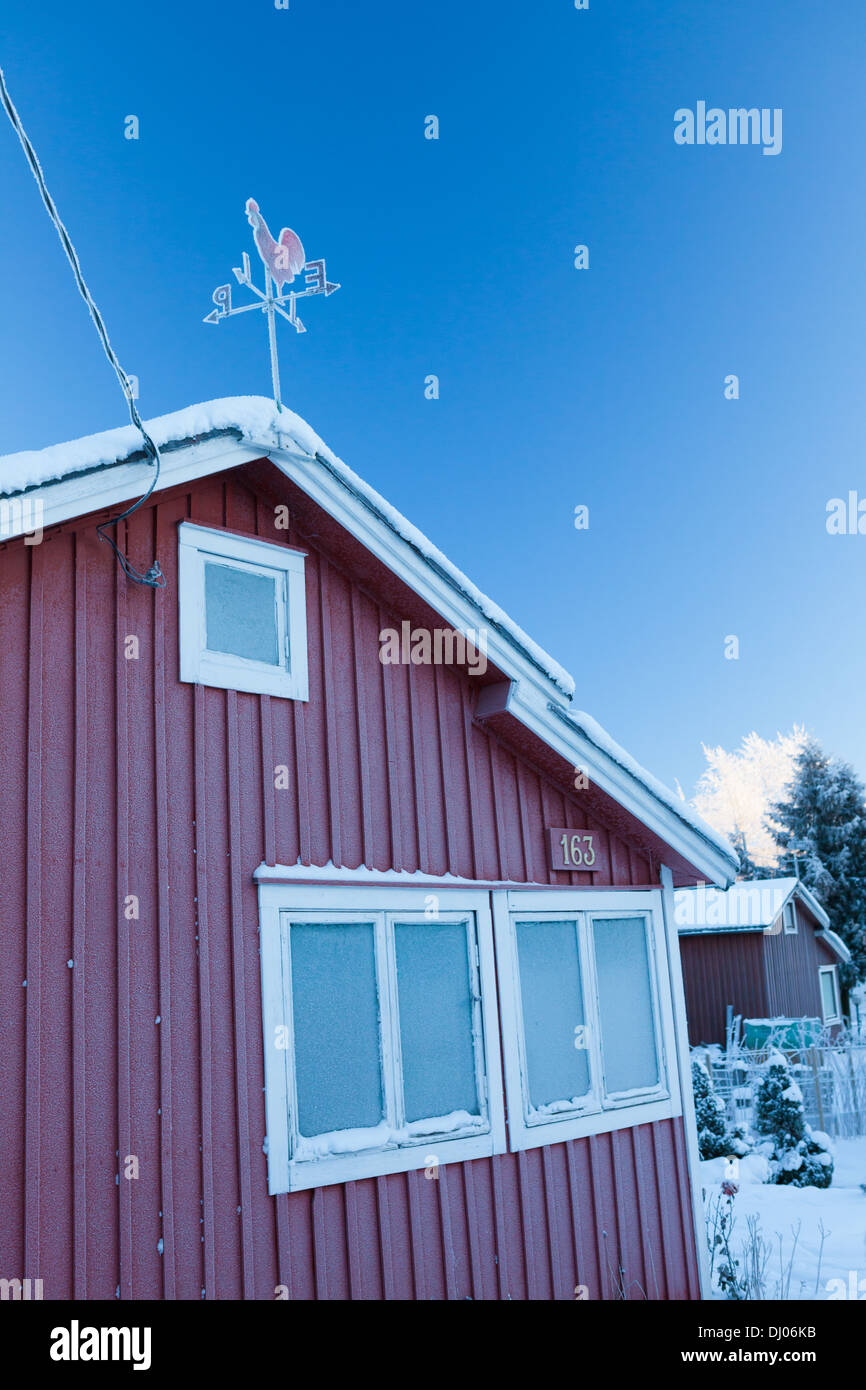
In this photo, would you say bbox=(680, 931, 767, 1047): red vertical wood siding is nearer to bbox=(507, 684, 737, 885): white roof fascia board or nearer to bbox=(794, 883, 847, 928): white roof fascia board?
bbox=(794, 883, 847, 928): white roof fascia board

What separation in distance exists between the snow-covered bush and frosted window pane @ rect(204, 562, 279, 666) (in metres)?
10.6

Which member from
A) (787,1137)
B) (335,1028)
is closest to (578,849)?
(335,1028)

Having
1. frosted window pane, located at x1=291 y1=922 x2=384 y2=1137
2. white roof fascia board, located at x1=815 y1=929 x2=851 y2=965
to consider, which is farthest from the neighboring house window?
frosted window pane, located at x1=291 y1=922 x2=384 y2=1137

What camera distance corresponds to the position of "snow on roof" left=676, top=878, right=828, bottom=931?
2572 cm

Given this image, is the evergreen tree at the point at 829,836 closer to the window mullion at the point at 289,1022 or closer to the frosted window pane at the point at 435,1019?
the frosted window pane at the point at 435,1019

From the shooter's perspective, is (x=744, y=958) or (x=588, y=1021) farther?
(x=744, y=958)

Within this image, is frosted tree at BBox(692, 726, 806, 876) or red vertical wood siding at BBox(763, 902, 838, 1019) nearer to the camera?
red vertical wood siding at BBox(763, 902, 838, 1019)

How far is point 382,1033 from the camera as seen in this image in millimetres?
5949

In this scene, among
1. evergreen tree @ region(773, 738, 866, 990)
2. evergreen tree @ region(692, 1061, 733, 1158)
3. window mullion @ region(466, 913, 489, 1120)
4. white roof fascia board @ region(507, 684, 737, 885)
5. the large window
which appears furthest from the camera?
evergreen tree @ region(773, 738, 866, 990)

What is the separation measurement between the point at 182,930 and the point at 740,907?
23.4m

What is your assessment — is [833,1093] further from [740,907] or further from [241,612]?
[241,612]

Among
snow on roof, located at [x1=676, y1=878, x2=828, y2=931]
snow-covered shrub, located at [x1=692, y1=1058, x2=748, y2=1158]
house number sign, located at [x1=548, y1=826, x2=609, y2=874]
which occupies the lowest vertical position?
snow-covered shrub, located at [x1=692, y1=1058, x2=748, y2=1158]

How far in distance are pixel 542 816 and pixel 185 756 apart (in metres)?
2.75

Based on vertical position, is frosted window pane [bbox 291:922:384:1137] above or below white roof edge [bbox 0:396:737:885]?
below
